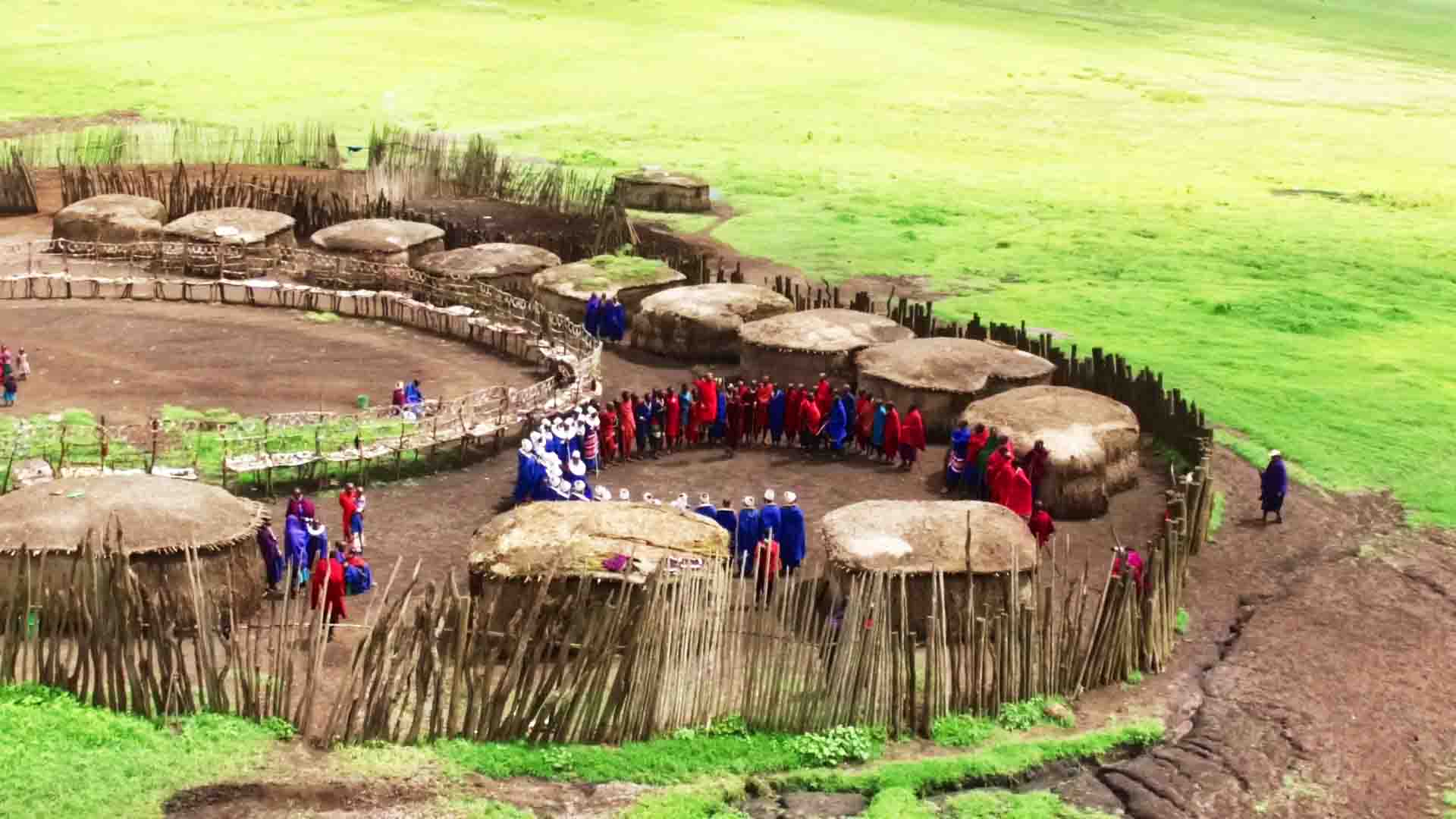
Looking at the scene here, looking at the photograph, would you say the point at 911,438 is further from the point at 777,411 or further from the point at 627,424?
the point at 627,424

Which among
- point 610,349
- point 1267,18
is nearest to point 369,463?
point 610,349

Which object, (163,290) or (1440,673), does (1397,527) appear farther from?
(163,290)

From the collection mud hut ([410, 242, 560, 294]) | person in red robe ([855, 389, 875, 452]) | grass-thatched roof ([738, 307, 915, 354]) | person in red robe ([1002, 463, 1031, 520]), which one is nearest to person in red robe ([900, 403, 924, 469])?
person in red robe ([855, 389, 875, 452])

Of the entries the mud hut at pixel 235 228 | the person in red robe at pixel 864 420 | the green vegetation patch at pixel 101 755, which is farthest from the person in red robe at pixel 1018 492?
the mud hut at pixel 235 228

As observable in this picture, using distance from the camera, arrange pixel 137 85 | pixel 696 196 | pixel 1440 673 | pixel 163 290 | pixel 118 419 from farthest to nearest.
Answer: pixel 137 85, pixel 696 196, pixel 163 290, pixel 118 419, pixel 1440 673

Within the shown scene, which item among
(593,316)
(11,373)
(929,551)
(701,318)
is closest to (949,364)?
(701,318)

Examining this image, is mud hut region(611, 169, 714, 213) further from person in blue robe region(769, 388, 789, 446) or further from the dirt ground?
person in blue robe region(769, 388, 789, 446)
